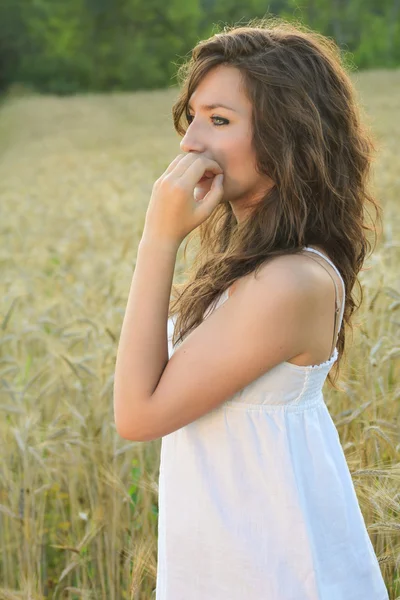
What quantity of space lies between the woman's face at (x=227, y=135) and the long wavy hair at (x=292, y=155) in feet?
0.06

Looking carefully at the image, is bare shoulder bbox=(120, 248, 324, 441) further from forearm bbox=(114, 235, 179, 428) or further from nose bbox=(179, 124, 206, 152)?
nose bbox=(179, 124, 206, 152)

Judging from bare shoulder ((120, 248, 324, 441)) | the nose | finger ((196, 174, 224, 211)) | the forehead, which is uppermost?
the forehead

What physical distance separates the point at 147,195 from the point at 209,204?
847 cm

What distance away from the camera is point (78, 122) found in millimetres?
31547

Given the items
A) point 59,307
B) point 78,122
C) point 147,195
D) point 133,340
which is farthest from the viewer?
point 78,122

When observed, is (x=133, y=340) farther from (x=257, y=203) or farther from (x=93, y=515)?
(x=93, y=515)

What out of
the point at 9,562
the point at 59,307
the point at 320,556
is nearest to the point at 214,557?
the point at 320,556

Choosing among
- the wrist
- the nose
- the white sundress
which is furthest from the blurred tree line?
the white sundress

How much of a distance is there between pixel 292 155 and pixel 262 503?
1.97ft

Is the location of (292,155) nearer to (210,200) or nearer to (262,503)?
(210,200)

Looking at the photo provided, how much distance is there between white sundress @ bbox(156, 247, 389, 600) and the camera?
55.4 inches

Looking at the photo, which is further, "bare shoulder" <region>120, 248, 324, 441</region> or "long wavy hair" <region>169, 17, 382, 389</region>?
"long wavy hair" <region>169, 17, 382, 389</region>

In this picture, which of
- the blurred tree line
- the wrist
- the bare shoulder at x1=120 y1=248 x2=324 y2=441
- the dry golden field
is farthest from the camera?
the blurred tree line

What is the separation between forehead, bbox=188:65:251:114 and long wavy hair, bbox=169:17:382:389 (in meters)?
0.01
